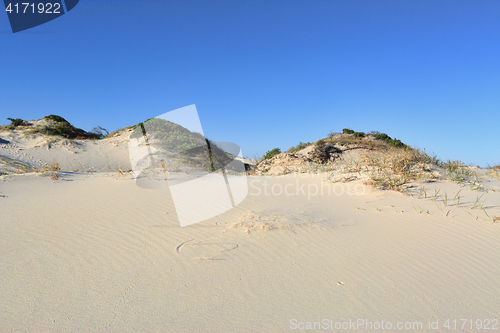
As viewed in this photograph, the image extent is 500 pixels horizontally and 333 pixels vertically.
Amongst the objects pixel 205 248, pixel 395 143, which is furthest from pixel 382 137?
pixel 205 248

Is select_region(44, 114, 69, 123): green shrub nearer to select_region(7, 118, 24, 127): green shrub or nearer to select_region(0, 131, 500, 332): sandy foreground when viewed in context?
select_region(7, 118, 24, 127): green shrub

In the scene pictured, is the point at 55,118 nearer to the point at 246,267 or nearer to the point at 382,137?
the point at 246,267

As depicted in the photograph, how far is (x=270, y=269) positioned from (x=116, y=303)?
4.51 ft

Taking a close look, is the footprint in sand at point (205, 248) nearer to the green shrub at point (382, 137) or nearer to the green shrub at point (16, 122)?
the green shrub at point (382, 137)

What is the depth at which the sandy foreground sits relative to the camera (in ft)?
6.42

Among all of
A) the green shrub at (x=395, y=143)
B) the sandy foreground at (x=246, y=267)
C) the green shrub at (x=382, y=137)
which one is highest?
the green shrub at (x=382, y=137)

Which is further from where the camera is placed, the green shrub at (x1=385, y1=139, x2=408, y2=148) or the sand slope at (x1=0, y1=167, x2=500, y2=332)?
the green shrub at (x1=385, y1=139, x2=408, y2=148)

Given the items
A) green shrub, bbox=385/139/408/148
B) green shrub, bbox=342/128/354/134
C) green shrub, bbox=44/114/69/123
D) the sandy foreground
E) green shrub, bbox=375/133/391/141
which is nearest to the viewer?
the sandy foreground

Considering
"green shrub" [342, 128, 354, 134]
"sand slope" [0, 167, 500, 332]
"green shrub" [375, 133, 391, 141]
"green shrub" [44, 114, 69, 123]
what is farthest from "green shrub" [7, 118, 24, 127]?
"green shrub" [375, 133, 391, 141]

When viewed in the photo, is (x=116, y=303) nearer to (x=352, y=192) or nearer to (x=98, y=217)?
(x=98, y=217)

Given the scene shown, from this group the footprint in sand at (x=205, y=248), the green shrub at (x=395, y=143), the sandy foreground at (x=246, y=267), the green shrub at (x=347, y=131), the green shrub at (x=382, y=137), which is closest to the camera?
the sandy foreground at (x=246, y=267)

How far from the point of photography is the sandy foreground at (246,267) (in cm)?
196

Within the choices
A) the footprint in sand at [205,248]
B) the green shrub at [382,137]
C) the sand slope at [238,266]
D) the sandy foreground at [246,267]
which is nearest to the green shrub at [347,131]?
the green shrub at [382,137]

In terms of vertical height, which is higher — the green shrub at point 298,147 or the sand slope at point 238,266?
the green shrub at point 298,147
